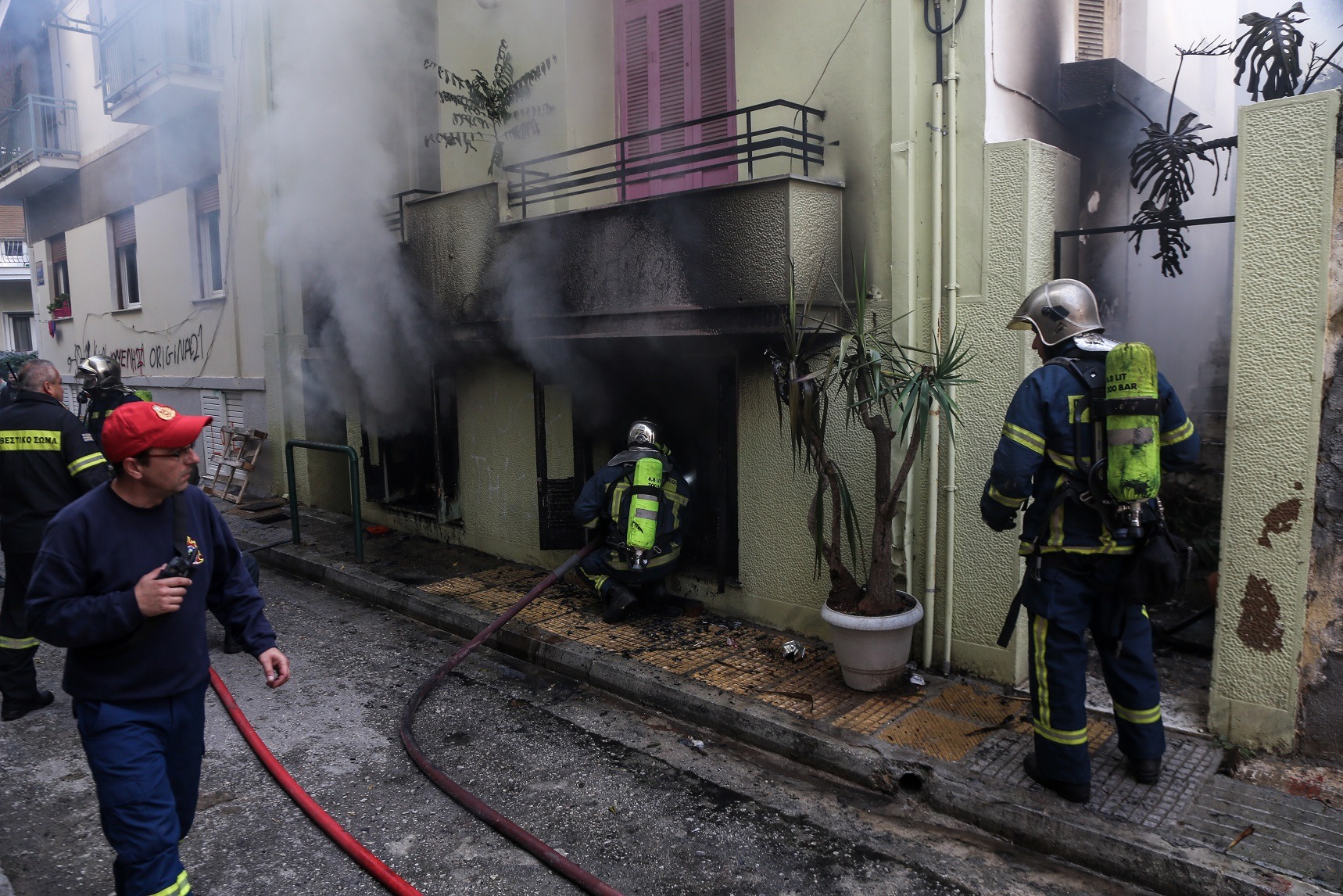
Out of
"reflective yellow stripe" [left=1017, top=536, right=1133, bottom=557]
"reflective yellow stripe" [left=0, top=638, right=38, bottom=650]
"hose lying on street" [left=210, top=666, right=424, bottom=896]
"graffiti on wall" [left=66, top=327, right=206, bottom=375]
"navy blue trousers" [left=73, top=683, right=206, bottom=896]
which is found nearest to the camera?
"navy blue trousers" [left=73, top=683, right=206, bottom=896]

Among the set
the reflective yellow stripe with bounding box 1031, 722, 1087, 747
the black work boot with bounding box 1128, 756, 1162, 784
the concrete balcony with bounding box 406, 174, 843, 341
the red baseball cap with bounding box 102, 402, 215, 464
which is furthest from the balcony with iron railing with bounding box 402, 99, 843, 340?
the red baseball cap with bounding box 102, 402, 215, 464

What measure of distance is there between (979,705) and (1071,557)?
4.26ft

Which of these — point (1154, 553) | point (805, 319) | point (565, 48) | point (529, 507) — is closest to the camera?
point (1154, 553)

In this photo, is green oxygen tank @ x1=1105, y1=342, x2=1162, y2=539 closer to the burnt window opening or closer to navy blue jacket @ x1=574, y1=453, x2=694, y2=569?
navy blue jacket @ x1=574, y1=453, x2=694, y2=569

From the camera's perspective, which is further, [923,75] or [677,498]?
[677,498]

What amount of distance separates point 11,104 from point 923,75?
55.8 feet

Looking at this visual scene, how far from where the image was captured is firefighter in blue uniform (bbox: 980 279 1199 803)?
346cm

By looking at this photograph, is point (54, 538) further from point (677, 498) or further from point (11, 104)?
point (11, 104)

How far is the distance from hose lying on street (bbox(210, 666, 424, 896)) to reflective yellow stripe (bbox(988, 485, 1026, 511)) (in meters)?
2.57

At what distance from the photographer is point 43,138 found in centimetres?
1405

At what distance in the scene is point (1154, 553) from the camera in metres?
3.29

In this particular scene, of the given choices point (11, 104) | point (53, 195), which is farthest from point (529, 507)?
point (11, 104)

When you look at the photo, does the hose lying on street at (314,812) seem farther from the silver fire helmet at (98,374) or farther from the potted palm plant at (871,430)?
the silver fire helmet at (98,374)

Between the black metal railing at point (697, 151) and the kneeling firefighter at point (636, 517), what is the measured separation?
66.8 inches
